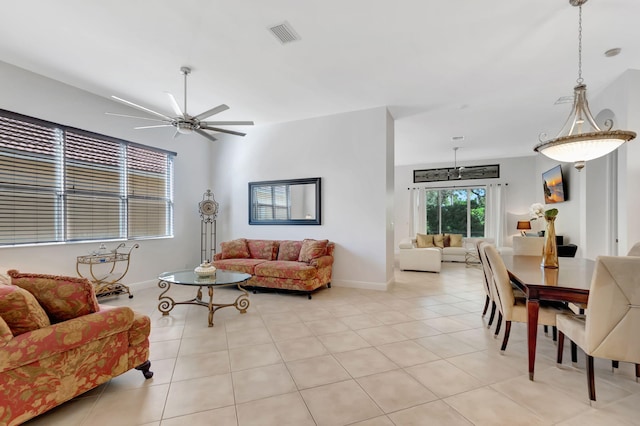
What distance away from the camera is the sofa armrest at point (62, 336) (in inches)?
60.5

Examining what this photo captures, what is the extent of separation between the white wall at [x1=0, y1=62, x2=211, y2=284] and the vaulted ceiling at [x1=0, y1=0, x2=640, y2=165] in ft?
0.69

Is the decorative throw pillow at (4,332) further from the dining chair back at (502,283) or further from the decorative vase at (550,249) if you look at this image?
the decorative vase at (550,249)

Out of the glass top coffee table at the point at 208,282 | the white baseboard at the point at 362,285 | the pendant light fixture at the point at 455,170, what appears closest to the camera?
the glass top coffee table at the point at 208,282

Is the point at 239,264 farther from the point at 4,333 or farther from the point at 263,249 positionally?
the point at 4,333

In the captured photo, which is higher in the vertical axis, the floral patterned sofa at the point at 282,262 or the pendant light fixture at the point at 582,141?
the pendant light fixture at the point at 582,141

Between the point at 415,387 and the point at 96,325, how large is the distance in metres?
2.18

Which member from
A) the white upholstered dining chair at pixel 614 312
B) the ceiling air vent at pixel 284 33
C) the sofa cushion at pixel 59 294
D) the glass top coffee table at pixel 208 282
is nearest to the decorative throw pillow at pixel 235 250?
the glass top coffee table at pixel 208 282

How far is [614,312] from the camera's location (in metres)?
1.78

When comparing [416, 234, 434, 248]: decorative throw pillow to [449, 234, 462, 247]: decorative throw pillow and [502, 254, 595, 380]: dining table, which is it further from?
[502, 254, 595, 380]: dining table

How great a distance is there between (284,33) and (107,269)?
4233mm

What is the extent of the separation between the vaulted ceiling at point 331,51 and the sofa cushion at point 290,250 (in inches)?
92.1

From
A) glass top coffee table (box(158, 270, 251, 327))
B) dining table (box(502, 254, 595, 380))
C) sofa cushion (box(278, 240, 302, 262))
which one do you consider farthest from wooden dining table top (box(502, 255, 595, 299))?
sofa cushion (box(278, 240, 302, 262))

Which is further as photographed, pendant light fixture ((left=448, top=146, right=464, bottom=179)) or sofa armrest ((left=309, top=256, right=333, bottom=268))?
pendant light fixture ((left=448, top=146, right=464, bottom=179))

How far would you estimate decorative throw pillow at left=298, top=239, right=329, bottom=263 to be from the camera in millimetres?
4723
